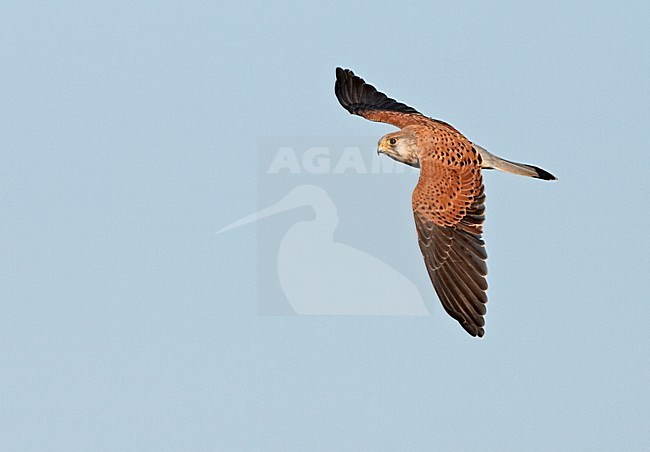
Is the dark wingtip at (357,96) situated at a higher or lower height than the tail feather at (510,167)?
higher

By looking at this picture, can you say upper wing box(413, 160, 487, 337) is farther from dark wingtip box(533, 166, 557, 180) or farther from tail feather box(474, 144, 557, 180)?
dark wingtip box(533, 166, 557, 180)

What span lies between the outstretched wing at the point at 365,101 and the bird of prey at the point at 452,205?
1186 mm

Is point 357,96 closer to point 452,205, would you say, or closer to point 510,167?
point 510,167

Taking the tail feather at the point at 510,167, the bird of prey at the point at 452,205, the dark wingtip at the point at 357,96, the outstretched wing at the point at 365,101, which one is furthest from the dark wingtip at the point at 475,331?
the dark wingtip at the point at 357,96

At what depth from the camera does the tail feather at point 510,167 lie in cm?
1452

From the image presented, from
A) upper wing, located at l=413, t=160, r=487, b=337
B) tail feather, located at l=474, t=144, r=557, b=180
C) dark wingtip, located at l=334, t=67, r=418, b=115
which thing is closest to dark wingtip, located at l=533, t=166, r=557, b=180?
tail feather, located at l=474, t=144, r=557, b=180

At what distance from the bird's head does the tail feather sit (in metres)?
0.71

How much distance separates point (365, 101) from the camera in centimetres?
1723

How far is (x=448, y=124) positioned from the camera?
15094mm

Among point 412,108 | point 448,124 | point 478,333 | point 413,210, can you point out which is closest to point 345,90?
point 412,108

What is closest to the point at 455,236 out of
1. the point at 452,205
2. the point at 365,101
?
the point at 452,205

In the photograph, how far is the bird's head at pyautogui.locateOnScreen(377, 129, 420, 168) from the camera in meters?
14.4

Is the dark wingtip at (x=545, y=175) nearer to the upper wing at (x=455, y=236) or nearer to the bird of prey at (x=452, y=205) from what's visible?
the bird of prey at (x=452, y=205)

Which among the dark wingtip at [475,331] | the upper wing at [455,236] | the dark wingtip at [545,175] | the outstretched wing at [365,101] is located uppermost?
the outstretched wing at [365,101]
